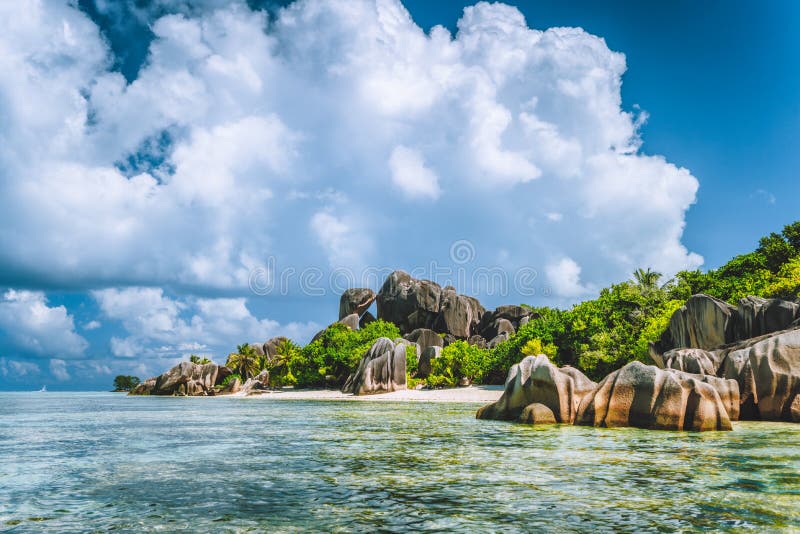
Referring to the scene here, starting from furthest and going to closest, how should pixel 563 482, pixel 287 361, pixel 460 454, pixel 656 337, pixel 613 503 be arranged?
1. pixel 287 361
2. pixel 656 337
3. pixel 460 454
4. pixel 563 482
5. pixel 613 503

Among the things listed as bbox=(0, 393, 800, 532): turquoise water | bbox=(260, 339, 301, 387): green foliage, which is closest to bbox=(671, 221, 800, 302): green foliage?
bbox=(0, 393, 800, 532): turquoise water

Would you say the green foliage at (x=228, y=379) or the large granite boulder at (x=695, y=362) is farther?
the green foliage at (x=228, y=379)

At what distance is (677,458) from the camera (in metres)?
11.4

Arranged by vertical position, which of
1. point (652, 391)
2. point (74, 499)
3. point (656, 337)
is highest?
point (656, 337)

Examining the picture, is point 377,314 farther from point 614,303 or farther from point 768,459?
point 768,459

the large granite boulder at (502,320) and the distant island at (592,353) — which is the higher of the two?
the large granite boulder at (502,320)

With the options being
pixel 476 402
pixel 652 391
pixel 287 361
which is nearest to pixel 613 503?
pixel 652 391

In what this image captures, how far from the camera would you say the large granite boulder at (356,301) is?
285 ft

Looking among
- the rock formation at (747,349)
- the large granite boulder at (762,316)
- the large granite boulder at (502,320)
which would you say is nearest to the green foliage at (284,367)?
the large granite boulder at (502,320)

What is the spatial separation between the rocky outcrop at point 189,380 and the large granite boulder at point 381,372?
83.8 ft

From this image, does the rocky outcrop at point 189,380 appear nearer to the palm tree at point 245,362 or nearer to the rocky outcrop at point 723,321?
the palm tree at point 245,362

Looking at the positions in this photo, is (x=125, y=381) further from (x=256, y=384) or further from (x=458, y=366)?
(x=458, y=366)

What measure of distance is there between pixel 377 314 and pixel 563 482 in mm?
74075

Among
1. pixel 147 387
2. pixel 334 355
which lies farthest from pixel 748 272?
pixel 147 387
